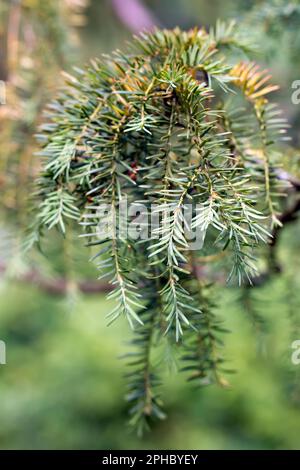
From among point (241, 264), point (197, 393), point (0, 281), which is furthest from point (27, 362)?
point (241, 264)

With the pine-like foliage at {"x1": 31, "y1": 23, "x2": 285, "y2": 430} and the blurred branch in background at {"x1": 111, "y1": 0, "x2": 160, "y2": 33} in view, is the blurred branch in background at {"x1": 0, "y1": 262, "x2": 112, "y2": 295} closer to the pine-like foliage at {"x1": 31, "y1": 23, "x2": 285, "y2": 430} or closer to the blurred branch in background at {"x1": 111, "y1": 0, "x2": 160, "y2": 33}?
the pine-like foliage at {"x1": 31, "y1": 23, "x2": 285, "y2": 430}

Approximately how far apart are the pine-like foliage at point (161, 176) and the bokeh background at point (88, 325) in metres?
0.31

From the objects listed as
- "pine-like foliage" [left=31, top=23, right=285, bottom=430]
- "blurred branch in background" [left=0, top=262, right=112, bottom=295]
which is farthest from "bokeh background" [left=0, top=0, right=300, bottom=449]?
"pine-like foliage" [left=31, top=23, right=285, bottom=430]

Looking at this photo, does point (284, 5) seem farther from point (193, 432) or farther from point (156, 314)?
point (193, 432)

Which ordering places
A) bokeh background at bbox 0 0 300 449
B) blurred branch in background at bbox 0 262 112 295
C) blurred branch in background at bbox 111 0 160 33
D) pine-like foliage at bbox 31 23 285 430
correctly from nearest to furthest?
pine-like foliage at bbox 31 23 285 430
bokeh background at bbox 0 0 300 449
blurred branch in background at bbox 0 262 112 295
blurred branch in background at bbox 111 0 160 33

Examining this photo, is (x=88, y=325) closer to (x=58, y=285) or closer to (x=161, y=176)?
(x=58, y=285)

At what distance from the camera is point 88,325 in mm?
2184

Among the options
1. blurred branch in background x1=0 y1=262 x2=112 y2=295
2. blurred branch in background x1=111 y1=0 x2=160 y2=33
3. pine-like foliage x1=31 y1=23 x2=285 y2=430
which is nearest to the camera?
pine-like foliage x1=31 y1=23 x2=285 y2=430

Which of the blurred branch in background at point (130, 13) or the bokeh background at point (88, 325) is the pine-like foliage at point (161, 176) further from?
the blurred branch in background at point (130, 13)

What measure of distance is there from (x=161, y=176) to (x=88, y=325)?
1812 mm

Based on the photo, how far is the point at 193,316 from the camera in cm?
49

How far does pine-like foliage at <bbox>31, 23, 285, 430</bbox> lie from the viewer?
1.32 feet

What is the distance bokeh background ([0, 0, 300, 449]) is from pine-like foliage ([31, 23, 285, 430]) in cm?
31

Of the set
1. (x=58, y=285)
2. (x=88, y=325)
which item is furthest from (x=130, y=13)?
(x=88, y=325)
